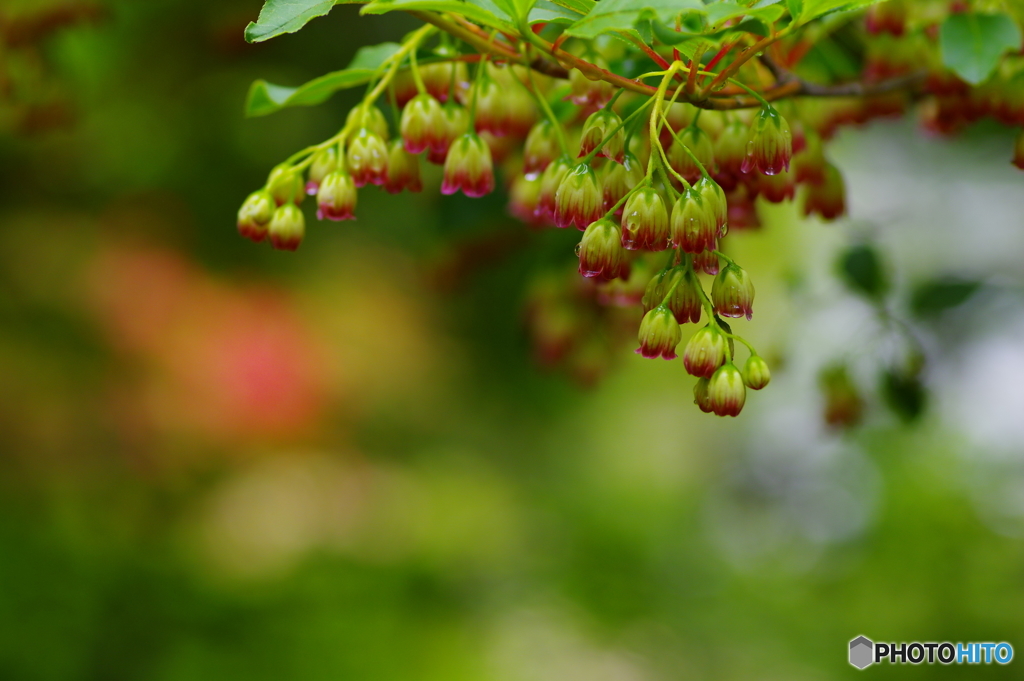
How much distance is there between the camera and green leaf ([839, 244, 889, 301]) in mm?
1043

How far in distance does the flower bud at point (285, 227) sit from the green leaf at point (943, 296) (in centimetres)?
91

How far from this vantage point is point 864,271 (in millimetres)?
1044

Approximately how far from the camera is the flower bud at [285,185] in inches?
21.9

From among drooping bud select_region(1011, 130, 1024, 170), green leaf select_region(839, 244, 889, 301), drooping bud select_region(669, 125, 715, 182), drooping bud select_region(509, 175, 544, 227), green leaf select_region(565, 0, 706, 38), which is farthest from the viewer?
green leaf select_region(839, 244, 889, 301)

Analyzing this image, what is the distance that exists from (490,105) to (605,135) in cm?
15

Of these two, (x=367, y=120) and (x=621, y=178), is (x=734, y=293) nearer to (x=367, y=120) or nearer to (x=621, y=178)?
(x=621, y=178)

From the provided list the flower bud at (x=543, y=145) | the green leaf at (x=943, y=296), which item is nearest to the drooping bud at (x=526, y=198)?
the flower bud at (x=543, y=145)

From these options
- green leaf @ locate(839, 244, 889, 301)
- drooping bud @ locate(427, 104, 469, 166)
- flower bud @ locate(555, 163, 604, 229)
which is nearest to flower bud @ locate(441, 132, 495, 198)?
drooping bud @ locate(427, 104, 469, 166)

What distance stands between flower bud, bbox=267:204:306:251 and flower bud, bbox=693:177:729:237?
280 millimetres

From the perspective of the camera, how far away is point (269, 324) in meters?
2.98

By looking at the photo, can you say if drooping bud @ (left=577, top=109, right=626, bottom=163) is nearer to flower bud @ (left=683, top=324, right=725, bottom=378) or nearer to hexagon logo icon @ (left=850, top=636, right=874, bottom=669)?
flower bud @ (left=683, top=324, right=725, bottom=378)

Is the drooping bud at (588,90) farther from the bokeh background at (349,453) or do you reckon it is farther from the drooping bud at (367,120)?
the bokeh background at (349,453)

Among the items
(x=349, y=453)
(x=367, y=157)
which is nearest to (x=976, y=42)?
(x=367, y=157)

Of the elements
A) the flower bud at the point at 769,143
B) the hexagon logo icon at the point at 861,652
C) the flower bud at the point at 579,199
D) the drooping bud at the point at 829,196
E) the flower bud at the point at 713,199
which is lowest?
the hexagon logo icon at the point at 861,652
